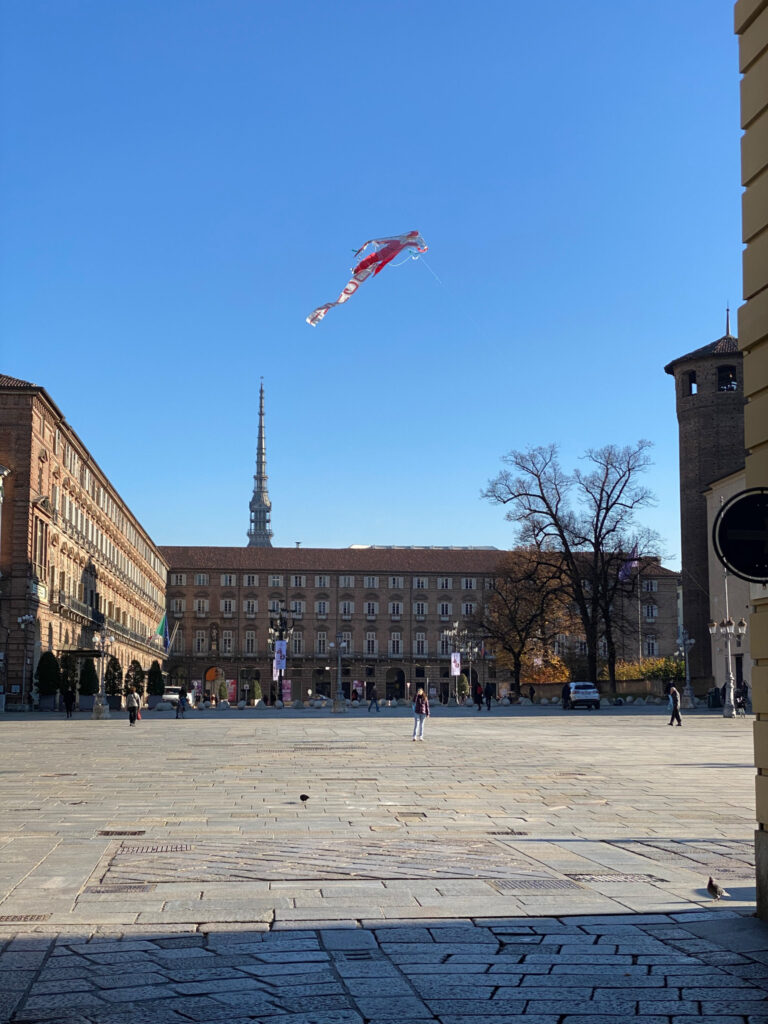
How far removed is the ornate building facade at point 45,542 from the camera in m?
53.3

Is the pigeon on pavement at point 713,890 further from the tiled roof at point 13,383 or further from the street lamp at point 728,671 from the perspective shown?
the tiled roof at point 13,383

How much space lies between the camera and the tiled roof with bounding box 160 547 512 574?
131500mm

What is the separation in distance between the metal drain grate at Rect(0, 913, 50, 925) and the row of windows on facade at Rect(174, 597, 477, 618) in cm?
12259

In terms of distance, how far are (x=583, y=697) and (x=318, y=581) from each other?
7336cm

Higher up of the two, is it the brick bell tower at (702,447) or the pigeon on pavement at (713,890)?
the brick bell tower at (702,447)

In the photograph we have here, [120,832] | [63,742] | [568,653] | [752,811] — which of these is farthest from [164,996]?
[568,653]

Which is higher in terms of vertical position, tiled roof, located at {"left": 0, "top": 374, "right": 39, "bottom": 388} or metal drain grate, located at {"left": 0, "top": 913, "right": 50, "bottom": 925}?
tiled roof, located at {"left": 0, "top": 374, "right": 39, "bottom": 388}

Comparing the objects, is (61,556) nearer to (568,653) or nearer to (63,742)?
(63,742)

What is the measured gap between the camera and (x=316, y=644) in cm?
12950

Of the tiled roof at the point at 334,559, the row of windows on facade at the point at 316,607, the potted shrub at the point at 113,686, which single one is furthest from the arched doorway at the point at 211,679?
the potted shrub at the point at 113,686

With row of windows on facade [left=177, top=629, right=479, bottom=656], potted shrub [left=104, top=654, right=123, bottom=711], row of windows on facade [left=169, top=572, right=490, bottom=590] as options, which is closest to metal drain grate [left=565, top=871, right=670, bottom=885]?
potted shrub [left=104, top=654, right=123, bottom=711]

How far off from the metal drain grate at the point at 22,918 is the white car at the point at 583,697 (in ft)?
180

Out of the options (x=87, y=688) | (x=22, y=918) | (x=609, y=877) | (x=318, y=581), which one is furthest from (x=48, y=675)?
(x=318, y=581)

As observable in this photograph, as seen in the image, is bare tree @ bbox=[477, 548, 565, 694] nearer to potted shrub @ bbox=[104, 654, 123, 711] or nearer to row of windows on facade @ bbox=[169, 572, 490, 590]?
potted shrub @ bbox=[104, 654, 123, 711]
